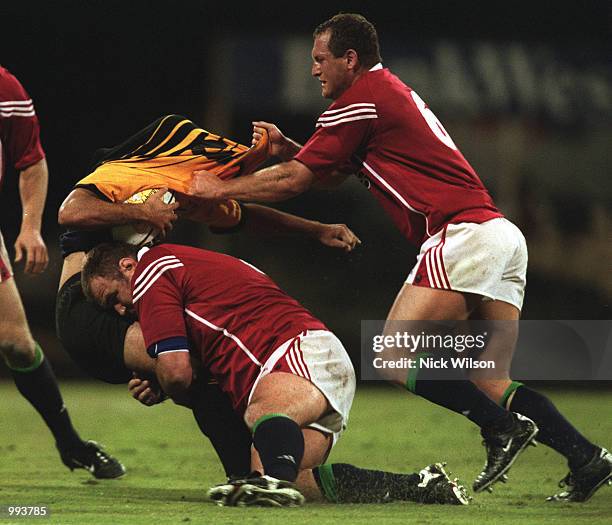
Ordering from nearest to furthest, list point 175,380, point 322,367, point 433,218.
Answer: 1. point 175,380
2. point 322,367
3. point 433,218

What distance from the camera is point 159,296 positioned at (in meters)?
3.91

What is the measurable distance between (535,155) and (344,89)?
4996 mm

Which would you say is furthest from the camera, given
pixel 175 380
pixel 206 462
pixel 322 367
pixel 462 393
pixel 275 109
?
pixel 275 109

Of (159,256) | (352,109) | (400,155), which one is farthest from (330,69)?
(159,256)

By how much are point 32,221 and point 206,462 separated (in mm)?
1352

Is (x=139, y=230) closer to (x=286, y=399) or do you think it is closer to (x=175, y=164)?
(x=175, y=164)

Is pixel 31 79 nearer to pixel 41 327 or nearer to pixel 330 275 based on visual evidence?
pixel 41 327

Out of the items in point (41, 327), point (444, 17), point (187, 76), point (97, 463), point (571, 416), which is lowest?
point (41, 327)

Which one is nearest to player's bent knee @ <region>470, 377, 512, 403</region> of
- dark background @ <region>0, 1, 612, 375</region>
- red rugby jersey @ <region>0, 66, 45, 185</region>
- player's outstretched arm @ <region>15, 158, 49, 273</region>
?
player's outstretched arm @ <region>15, 158, 49, 273</region>

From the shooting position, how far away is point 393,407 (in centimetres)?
790

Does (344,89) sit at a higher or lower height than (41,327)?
higher

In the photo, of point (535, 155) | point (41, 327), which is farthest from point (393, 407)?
point (41, 327)

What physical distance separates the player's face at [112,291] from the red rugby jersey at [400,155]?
809mm

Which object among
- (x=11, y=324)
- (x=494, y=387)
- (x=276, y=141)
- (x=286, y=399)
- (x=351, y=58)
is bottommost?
(x=11, y=324)
